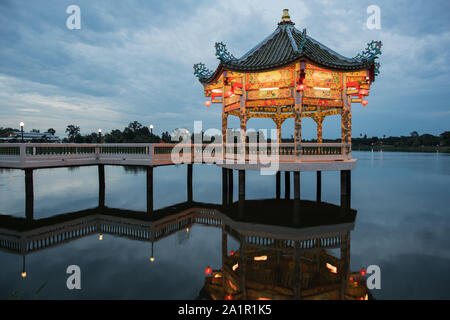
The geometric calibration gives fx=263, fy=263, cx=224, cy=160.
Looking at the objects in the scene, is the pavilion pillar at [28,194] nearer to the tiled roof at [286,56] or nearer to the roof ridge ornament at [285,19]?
the tiled roof at [286,56]

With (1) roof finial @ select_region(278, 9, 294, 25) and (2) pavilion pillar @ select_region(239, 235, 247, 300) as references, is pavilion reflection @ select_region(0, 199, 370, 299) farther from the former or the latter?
(1) roof finial @ select_region(278, 9, 294, 25)

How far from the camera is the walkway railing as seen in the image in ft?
40.5

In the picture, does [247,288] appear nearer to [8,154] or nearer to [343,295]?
[343,295]

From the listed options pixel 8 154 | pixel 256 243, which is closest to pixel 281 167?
pixel 256 243

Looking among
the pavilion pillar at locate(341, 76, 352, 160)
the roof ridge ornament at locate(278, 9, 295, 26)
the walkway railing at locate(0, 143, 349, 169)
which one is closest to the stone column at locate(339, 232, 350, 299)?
the walkway railing at locate(0, 143, 349, 169)

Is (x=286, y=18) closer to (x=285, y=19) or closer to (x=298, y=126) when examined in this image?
(x=285, y=19)

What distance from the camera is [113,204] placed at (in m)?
17.6

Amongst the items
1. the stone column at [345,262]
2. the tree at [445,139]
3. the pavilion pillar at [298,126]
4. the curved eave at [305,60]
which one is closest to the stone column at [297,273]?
the stone column at [345,262]

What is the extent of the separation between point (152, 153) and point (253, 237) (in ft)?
26.7

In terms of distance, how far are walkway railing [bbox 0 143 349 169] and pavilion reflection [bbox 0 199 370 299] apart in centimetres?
253

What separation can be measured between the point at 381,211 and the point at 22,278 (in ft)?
61.5

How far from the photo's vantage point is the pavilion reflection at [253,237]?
693 centimetres

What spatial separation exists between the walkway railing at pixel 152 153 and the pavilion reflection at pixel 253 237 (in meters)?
2.53

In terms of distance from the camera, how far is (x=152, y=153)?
51.0 ft
